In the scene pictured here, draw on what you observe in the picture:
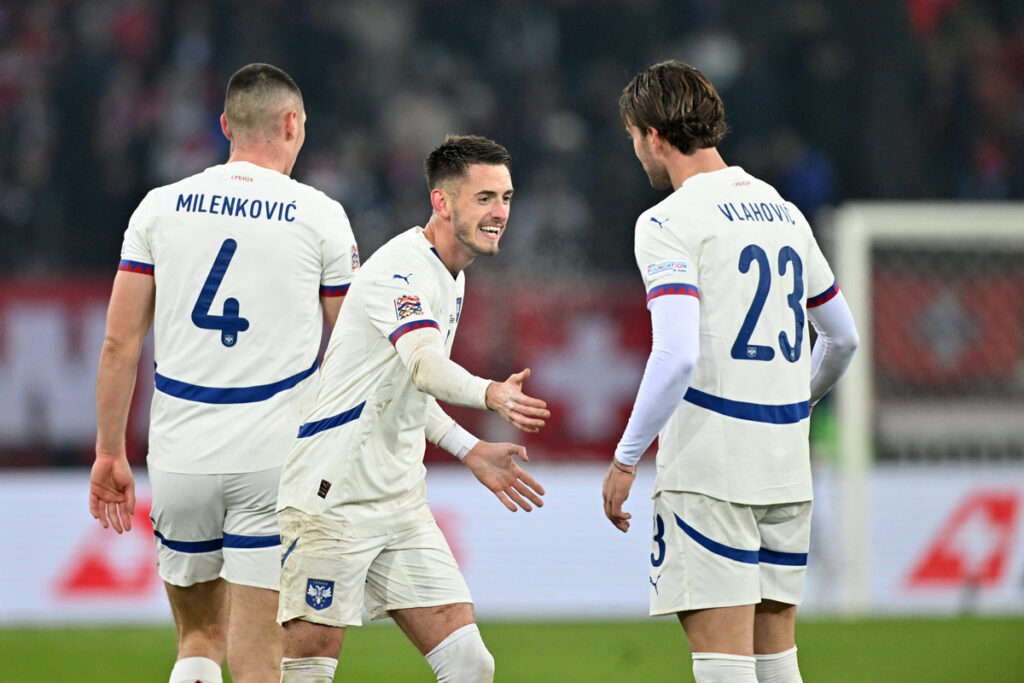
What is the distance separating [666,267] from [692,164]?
1.30 feet

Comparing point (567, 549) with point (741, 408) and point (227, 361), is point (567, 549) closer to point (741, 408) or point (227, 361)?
point (227, 361)

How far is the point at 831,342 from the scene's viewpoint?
4.23 m

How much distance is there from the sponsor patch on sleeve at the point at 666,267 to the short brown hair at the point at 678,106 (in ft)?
1.30

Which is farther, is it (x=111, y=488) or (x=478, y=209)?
(x=111, y=488)

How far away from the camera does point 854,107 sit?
13406mm

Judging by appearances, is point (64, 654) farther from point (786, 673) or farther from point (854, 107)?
point (854, 107)

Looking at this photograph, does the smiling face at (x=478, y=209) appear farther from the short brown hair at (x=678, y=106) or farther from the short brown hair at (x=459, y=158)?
the short brown hair at (x=678, y=106)

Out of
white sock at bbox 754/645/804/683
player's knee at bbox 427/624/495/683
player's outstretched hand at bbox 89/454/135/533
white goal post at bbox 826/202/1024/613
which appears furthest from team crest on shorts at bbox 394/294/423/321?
white goal post at bbox 826/202/1024/613

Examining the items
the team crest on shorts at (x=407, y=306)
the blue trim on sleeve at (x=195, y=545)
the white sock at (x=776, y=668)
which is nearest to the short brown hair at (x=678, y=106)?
the team crest on shorts at (x=407, y=306)

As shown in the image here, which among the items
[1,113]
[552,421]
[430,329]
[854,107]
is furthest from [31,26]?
[430,329]

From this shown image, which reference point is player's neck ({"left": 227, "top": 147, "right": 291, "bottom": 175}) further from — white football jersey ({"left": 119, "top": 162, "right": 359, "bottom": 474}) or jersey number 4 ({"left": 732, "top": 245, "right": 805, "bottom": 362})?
jersey number 4 ({"left": 732, "top": 245, "right": 805, "bottom": 362})

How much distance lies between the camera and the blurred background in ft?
31.9

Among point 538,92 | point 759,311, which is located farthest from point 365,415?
point 538,92

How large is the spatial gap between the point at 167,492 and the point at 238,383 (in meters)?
0.42
